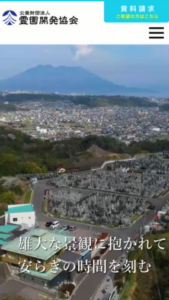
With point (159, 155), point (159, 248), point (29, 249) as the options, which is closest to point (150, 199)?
point (159, 248)

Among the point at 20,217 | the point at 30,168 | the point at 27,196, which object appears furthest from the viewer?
the point at 30,168

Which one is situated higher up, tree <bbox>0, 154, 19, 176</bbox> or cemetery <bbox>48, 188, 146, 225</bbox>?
tree <bbox>0, 154, 19, 176</bbox>

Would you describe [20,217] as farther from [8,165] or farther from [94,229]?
[8,165]

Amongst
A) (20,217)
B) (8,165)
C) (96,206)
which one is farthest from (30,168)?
(20,217)

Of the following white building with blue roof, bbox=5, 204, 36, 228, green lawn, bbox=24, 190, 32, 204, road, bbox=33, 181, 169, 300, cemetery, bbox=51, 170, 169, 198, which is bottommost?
cemetery, bbox=51, 170, 169, 198

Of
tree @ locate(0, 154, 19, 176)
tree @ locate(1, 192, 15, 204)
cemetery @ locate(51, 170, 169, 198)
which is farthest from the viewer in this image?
tree @ locate(0, 154, 19, 176)

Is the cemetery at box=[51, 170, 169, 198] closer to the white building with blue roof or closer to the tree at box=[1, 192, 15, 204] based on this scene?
the tree at box=[1, 192, 15, 204]

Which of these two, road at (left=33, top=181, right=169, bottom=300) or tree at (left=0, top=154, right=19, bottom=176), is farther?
tree at (left=0, top=154, right=19, bottom=176)

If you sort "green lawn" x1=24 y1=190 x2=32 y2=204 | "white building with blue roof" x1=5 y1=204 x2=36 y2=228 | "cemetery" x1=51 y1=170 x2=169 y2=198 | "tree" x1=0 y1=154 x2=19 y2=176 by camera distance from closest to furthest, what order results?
"white building with blue roof" x1=5 y1=204 x2=36 y2=228 → "green lawn" x1=24 y1=190 x2=32 y2=204 → "cemetery" x1=51 y1=170 x2=169 y2=198 → "tree" x1=0 y1=154 x2=19 y2=176


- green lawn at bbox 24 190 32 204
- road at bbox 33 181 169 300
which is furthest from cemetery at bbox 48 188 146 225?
green lawn at bbox 24 190 32 204
